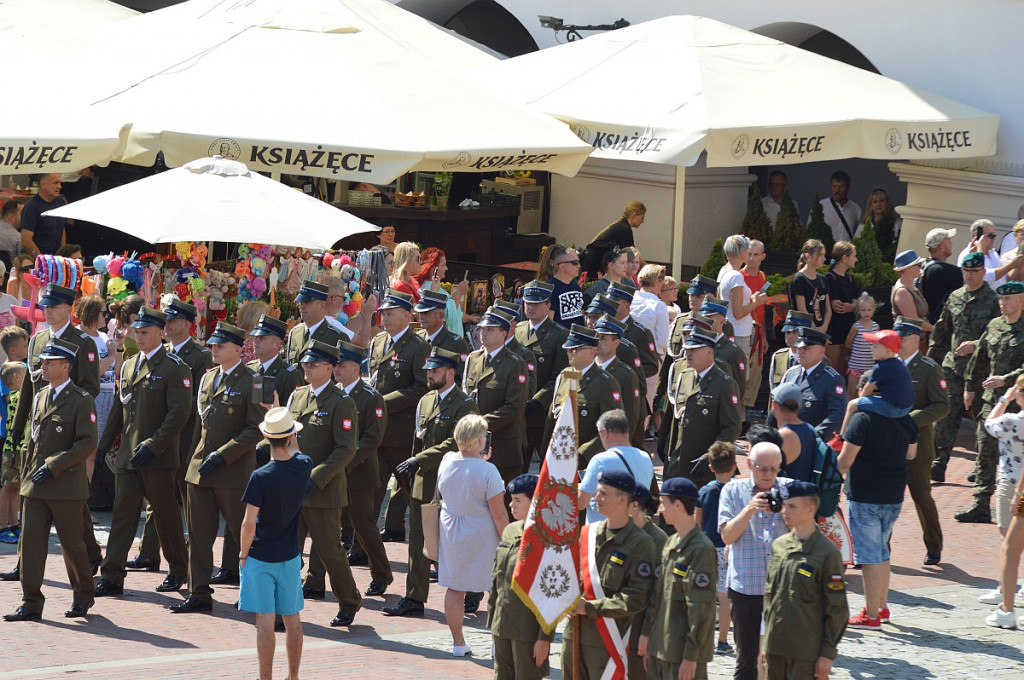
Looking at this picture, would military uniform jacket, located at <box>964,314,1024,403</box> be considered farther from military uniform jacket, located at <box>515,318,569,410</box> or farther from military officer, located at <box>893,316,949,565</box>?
military uniform jacket, located at <box>515,318,569,410</box>

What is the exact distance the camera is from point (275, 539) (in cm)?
890

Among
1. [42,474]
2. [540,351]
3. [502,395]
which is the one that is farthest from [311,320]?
[42,474]

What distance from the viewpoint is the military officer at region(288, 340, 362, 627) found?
1013 cm

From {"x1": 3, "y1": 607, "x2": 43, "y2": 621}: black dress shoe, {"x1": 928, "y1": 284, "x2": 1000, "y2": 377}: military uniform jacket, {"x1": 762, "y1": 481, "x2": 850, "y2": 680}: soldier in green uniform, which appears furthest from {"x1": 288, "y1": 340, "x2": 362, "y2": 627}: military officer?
{"x1": 928, "y1": 284, "x2": 1000, "y2": 377}: military uniform jacket

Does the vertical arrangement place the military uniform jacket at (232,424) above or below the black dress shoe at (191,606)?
above

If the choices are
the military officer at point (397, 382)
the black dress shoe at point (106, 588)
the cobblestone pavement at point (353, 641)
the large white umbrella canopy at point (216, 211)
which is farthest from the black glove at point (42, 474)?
the military officer at point (397, 382)

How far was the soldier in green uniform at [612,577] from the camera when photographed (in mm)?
7633

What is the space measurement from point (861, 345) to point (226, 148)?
6247 mm

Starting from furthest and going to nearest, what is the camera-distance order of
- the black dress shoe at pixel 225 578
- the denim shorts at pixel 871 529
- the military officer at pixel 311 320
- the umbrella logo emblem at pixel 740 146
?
the umbrella logo emblem at pixel 740 146 < the military officer at pixel 311 320 < the black dress shoe at pixel 225 578 < the denim shorts at pixel 871 529

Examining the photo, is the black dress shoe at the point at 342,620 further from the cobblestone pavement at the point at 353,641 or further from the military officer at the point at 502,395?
the military officer at the point at 502,395

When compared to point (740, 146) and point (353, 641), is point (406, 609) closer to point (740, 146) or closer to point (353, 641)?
point (353, 641)

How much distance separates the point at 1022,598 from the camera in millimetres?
11109

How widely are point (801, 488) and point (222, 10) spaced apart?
10.2 meters

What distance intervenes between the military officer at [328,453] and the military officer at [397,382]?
1450mm
